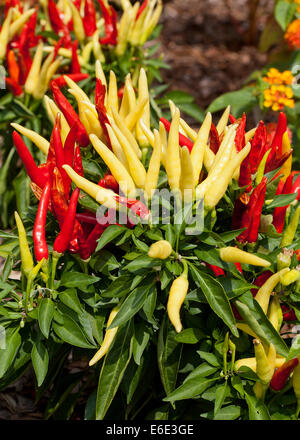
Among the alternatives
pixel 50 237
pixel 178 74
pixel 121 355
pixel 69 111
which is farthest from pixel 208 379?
pixel 178 74

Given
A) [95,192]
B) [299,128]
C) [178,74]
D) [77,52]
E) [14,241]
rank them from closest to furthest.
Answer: [95,192]
[14,241]
[77,52]
[299,128]
[178,74]

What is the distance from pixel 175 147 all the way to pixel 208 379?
641 mm

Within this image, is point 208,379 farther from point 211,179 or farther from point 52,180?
point 52,180

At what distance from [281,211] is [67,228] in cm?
65

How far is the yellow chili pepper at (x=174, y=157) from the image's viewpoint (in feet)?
4.77

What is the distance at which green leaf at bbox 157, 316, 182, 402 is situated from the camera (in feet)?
5.01

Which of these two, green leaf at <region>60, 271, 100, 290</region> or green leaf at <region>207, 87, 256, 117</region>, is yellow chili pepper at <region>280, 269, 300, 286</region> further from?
green leaf at <region>207, 87, 256, 117</region>

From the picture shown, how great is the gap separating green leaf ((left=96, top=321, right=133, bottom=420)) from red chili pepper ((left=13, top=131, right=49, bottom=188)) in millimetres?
495

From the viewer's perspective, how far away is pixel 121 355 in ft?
4.94

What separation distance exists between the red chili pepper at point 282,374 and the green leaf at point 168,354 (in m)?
0.27

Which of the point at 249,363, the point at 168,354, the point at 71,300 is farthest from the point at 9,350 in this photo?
the point at 249,363

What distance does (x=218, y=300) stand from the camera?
1.36 metres

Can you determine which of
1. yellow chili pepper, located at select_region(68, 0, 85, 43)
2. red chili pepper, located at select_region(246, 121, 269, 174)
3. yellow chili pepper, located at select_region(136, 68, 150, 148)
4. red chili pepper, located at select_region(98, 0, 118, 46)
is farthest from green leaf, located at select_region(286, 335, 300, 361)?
yellow chili pepper, located at select_region(68, 0, 85, 43)

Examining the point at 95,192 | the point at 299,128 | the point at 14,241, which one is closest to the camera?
the point at 95,192
